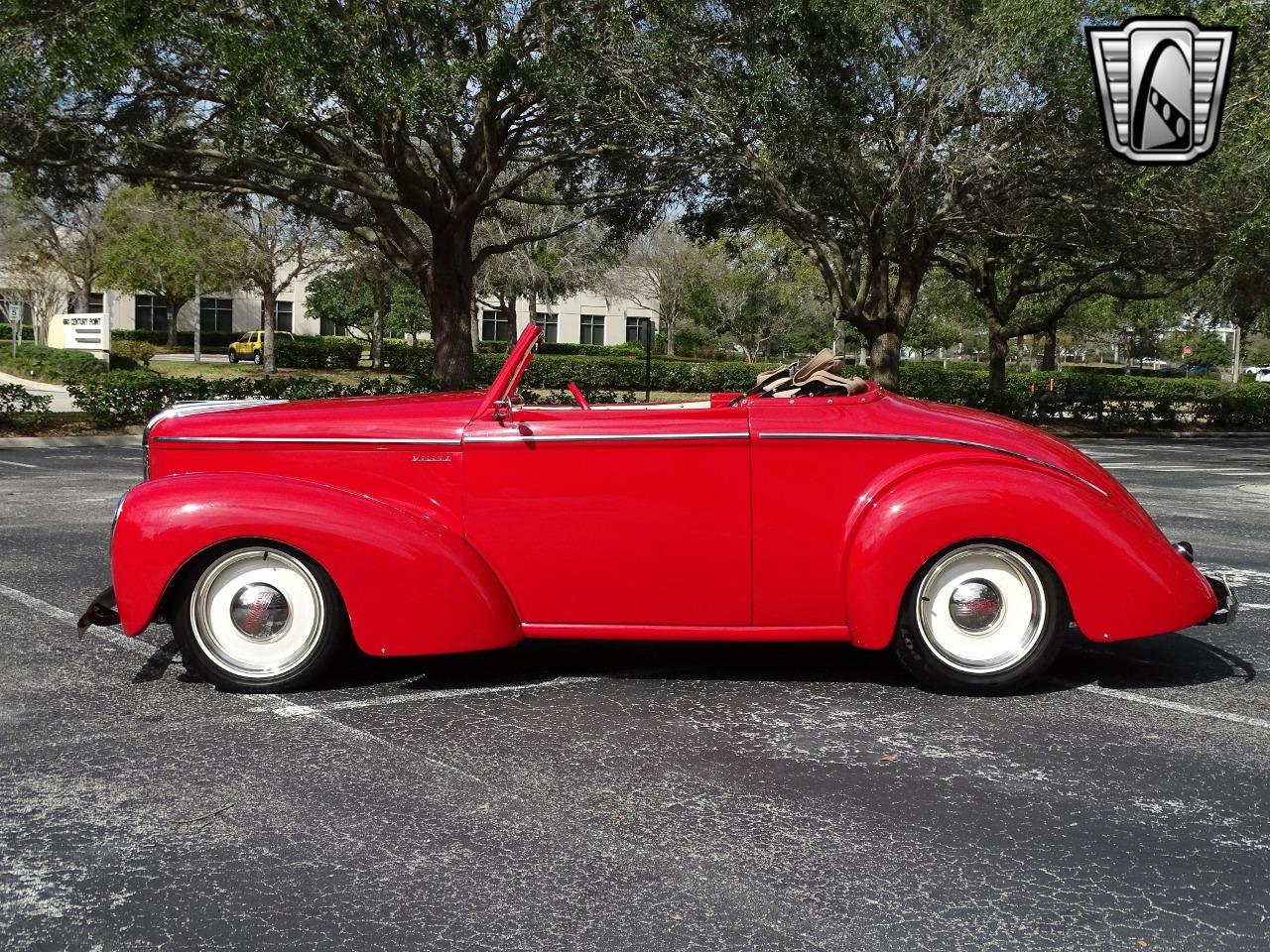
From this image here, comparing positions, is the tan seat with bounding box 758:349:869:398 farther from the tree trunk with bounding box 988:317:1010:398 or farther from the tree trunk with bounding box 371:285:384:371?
the tree trunk with bounding box 371:285:384:371

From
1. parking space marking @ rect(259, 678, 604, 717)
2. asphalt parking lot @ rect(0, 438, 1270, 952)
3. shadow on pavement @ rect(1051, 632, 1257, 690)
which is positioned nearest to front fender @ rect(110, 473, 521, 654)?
parking space marking @ rect(259, 678, 604, 717)

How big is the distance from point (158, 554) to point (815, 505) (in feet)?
8.86

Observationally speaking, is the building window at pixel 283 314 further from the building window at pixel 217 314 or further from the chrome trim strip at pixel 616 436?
the chrome trim strip at pixel 616 436

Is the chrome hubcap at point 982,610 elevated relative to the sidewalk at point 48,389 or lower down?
lower down

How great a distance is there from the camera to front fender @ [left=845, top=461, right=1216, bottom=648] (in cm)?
471

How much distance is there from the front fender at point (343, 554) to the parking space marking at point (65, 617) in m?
0.87

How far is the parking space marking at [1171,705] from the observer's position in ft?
15.0

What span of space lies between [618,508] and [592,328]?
222ft

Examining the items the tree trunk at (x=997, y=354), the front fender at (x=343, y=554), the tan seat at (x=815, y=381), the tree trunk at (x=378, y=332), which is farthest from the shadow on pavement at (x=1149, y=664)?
the tree trunk at (x=378, y=332)

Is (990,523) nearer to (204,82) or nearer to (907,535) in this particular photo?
(907,535)

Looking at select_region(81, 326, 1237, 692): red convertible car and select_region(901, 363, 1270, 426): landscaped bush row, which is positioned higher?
select_region(901, 363, 1270, 426): landscaped bush row

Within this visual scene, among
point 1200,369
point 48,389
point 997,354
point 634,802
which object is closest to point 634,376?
point 997,354

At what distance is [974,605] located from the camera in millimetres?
4801

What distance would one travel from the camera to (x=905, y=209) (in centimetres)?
1938
